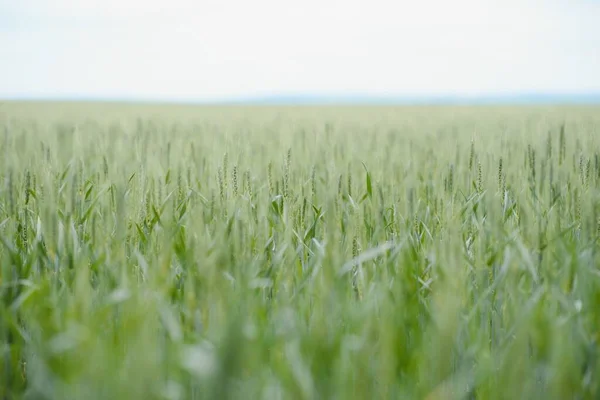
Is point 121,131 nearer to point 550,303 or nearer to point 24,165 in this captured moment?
point 24,165

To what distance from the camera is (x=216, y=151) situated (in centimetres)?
293

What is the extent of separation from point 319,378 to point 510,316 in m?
0.49

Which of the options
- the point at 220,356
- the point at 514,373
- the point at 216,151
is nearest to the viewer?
the point at 220,356

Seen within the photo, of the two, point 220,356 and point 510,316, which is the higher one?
point 220,356

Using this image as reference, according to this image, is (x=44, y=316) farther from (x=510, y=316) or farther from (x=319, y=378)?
(x=510, y=316)

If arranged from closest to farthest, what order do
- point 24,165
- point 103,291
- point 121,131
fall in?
point 103,291
point 24,165
point 121,131

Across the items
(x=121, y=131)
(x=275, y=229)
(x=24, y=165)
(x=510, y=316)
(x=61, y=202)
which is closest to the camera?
(x=510, y=316)

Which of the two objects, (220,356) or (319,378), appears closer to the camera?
(220,356)

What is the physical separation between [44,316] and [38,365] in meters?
0.17

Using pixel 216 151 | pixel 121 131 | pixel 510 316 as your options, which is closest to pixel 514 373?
pixel 510 316

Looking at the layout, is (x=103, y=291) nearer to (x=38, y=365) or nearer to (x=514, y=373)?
(x=38, y=365)

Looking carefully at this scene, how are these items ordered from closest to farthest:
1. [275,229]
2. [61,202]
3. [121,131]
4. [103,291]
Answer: [103,291] < [275,229] < [61,202] < [121,131]

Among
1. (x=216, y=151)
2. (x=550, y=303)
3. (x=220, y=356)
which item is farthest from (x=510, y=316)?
(x=216, y=151)

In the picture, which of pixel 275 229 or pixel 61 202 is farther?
pixel 61 202
